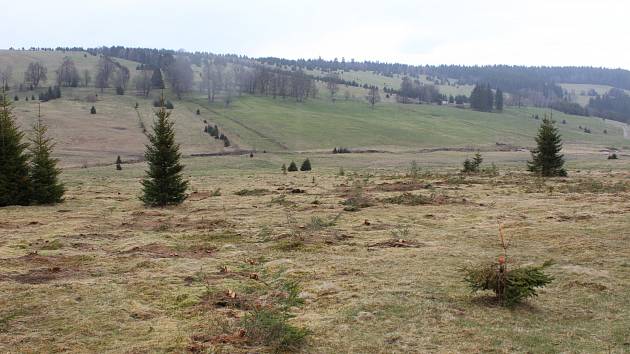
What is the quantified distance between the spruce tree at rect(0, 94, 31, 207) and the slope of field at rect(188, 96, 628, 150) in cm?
6499

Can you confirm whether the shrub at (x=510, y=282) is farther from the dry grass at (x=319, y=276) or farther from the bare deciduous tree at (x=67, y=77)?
the bare deciduous tree at (x=67, y=77)

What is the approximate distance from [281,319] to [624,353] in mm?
5972

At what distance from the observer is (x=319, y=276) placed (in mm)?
13719

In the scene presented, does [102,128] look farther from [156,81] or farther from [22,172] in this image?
[22,172]

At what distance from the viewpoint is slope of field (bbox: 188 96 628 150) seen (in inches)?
4208

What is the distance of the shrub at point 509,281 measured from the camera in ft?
35.7

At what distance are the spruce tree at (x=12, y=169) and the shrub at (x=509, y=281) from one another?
1058 inches

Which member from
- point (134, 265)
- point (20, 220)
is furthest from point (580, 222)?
point (20, 220)

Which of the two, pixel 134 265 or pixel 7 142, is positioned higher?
pixel 7 142

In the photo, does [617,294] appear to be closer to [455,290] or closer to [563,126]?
[455,290]

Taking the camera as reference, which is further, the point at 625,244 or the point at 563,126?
the point at 563,126

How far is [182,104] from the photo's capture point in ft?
462

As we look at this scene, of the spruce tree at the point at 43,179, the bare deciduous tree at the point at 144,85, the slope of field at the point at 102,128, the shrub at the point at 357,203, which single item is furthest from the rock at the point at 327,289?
the bare deciduous tree at the point at 144,85

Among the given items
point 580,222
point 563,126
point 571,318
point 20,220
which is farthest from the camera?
point 563,126
